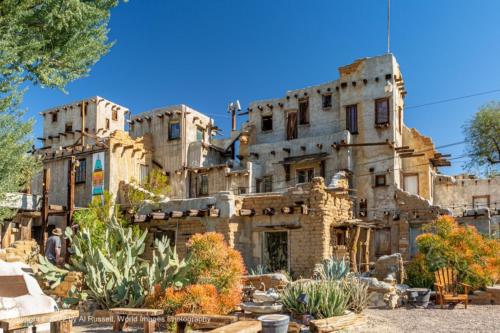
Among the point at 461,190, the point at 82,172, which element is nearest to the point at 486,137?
the point at 461,190

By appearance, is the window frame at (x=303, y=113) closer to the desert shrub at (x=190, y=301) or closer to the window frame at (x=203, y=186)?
the window frame at (x=203, y=186)

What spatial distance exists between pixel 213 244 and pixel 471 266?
8.04 m

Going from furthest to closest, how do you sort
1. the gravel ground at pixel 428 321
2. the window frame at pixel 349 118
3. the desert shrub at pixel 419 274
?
the window frame at pixel 349 118, the desert shrub at pixel 419 274, the gravel ground at pixel 428 321

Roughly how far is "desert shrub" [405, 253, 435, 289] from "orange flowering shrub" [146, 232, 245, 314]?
6703mm

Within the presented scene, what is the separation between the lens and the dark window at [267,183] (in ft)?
98.4

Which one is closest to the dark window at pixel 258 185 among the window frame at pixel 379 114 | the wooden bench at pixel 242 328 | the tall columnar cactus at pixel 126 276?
the window frame at pixel 379 114

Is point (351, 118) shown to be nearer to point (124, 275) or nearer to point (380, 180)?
point (380, 180)

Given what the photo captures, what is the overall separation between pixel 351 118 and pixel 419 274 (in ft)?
49.0

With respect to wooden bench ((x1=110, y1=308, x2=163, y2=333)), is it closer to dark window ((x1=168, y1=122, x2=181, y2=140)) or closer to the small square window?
dark window ((x1=168, y1=122, x2=181, y2=140))

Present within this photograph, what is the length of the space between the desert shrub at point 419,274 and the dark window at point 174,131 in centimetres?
1905

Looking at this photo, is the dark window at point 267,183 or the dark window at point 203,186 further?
the dark window at point 203,186

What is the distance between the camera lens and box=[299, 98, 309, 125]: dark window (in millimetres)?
31156

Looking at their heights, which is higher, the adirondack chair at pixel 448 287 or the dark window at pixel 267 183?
the dark window at pixel 267 183

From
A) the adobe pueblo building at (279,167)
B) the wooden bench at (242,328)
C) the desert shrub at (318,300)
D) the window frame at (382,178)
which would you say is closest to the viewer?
the wooden bench at (242,328)
